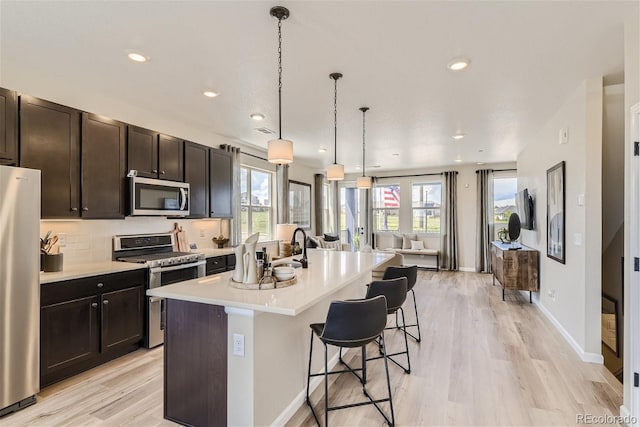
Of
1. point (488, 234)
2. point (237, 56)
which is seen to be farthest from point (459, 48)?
point (488, 234)

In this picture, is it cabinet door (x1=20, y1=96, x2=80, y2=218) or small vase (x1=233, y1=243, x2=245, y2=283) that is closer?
small vase (x1=233, y1=243, x2=245, y2=283)

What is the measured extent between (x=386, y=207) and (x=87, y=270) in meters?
7.39

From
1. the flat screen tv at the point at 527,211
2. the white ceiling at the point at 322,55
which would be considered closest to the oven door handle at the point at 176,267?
the white ceiling at the point at 322,55

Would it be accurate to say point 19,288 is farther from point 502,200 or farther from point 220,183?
point 502,200

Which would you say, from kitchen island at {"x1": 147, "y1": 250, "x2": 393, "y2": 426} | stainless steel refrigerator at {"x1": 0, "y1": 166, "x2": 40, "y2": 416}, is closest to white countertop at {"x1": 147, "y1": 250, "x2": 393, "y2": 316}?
kitchen island at {"x1": 147, "y1": 250, "x2": 393, "y2": 426}

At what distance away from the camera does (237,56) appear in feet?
8.51

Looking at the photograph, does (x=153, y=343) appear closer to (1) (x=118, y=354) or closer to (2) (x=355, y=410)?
(1) (x=118, y=354)

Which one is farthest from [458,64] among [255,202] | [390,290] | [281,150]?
[255,202]

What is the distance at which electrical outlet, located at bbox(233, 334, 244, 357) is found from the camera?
183cm

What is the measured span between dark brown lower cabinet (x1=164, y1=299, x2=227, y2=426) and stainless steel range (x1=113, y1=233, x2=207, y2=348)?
140 centimetres

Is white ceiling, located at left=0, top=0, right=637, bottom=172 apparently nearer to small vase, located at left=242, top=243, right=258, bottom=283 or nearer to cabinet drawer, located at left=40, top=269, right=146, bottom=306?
small vase, located at left=242, top=243, right=258, bottom=283

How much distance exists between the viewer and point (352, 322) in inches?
76.4

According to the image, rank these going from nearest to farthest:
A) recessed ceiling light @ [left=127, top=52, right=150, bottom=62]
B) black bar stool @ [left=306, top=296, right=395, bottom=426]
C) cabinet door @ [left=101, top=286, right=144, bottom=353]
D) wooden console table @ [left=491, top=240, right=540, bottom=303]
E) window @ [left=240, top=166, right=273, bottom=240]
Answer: black bar stool @ [left=306, top=296, right=395, bottom=426] < recessed ceiling light @ [left=127, top=52, right=150, bottom=62] < cabinet door @ [left=101, top=286, right=144, bottom=353] < wooden console table @ [left=491, top=240, right=540, bottom=303] < window @ [left=240, top=166, right=273, bottom=240]

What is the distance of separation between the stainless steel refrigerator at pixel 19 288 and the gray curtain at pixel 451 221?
7796 mm
